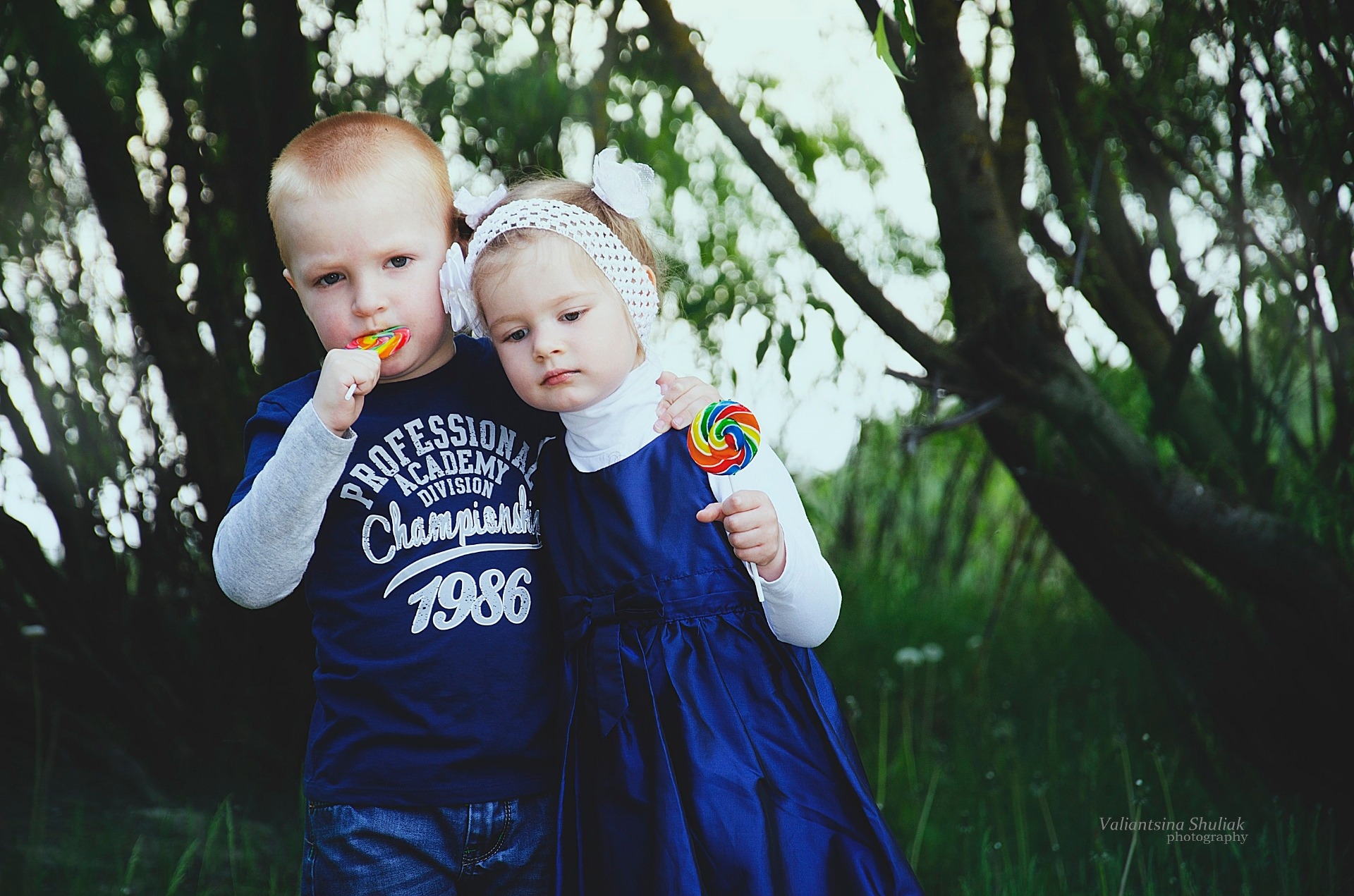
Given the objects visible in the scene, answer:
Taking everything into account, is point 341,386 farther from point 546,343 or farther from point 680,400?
point 680,400

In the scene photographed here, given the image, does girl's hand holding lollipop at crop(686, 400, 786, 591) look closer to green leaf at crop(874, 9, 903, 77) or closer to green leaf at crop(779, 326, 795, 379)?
green leaf at crop(874, 9, 903, 77)

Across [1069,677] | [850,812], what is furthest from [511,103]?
[1069,677]

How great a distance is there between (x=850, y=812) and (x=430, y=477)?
702 millimetres

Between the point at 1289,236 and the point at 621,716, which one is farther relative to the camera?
the point at 1289,236

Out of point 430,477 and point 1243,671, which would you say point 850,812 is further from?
point 1243,671

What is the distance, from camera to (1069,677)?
331cm

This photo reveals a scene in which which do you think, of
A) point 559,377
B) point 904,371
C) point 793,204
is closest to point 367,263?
point 559,377

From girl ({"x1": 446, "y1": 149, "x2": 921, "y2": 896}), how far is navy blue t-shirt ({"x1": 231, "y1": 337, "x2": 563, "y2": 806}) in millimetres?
90

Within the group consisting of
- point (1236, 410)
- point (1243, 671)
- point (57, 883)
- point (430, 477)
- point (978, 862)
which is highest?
point (1236, 410)

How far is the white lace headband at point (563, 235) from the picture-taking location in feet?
4.47

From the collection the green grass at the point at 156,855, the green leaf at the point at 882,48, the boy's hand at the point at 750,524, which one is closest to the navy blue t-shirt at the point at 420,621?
the boy's hand at the point at 750,524

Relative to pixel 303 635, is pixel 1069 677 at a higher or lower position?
lower

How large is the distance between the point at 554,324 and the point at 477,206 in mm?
257

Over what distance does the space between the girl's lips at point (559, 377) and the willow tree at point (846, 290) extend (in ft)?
2.87
